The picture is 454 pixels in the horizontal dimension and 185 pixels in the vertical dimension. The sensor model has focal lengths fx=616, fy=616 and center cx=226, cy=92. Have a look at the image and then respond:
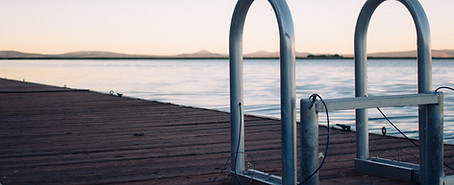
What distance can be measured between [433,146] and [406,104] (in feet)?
0.88

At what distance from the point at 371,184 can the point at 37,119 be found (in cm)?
432

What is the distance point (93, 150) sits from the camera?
13.9 feet

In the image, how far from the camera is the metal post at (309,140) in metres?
2.39

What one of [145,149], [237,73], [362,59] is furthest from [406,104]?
[145,149]

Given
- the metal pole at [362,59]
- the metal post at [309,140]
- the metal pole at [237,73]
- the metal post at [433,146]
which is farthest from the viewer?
the metal pole at [362,59]

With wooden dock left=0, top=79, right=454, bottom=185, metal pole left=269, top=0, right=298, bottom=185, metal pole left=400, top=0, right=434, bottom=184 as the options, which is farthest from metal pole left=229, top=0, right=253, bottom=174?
metal pole left=400, top=0, right=434, bottom=184

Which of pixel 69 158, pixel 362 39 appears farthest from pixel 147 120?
pixel 362 39

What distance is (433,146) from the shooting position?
271cm

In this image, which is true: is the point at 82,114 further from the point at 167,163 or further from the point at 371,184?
→ the point at 371,184

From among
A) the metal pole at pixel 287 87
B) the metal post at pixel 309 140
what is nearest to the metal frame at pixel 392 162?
the metal post at pixel 309 140

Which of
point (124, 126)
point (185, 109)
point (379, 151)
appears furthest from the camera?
point (185, 109)

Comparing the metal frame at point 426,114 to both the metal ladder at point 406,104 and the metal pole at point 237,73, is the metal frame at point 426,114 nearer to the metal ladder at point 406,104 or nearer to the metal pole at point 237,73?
the metal ladder at point 406,104

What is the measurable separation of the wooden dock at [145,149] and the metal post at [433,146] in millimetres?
385

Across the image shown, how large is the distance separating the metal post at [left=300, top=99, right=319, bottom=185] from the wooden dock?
0.75 meters
